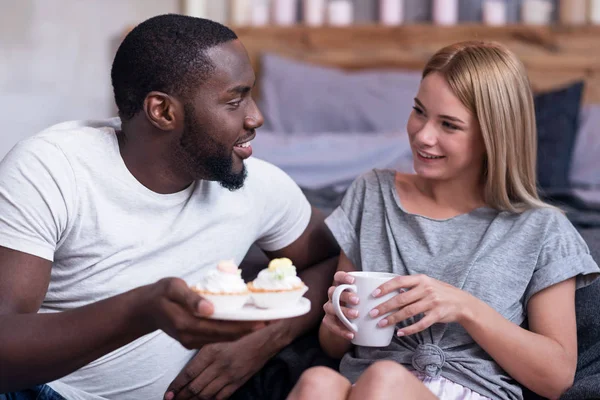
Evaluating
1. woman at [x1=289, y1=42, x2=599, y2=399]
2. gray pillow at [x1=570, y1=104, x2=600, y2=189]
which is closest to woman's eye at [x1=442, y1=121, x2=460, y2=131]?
woman at [x1=289, y1=42, x2=599, y2=399]

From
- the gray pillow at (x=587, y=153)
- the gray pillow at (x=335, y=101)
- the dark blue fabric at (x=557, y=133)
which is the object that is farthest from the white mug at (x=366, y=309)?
the gray pillow at (x=335, y=101)

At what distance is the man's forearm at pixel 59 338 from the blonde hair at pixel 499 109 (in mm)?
736

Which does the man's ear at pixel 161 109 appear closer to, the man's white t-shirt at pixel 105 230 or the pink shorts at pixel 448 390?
the man's white t-shirt at pixel 105 230

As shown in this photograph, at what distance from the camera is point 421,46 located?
320 cm

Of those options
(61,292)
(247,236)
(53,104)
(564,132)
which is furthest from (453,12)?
(61,292)

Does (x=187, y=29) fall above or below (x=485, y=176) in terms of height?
above

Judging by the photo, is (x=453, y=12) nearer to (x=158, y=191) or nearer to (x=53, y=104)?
(x=53, y=104)

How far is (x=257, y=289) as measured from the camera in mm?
1055

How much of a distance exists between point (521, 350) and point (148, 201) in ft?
2.18

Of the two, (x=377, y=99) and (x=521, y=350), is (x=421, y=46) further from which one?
(x=521, y=350)

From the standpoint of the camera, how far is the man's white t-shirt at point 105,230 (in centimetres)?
127

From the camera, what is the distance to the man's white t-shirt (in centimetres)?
127

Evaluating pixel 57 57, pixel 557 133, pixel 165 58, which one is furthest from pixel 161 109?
pixel 57 57

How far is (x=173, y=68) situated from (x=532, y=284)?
719 millimetres
